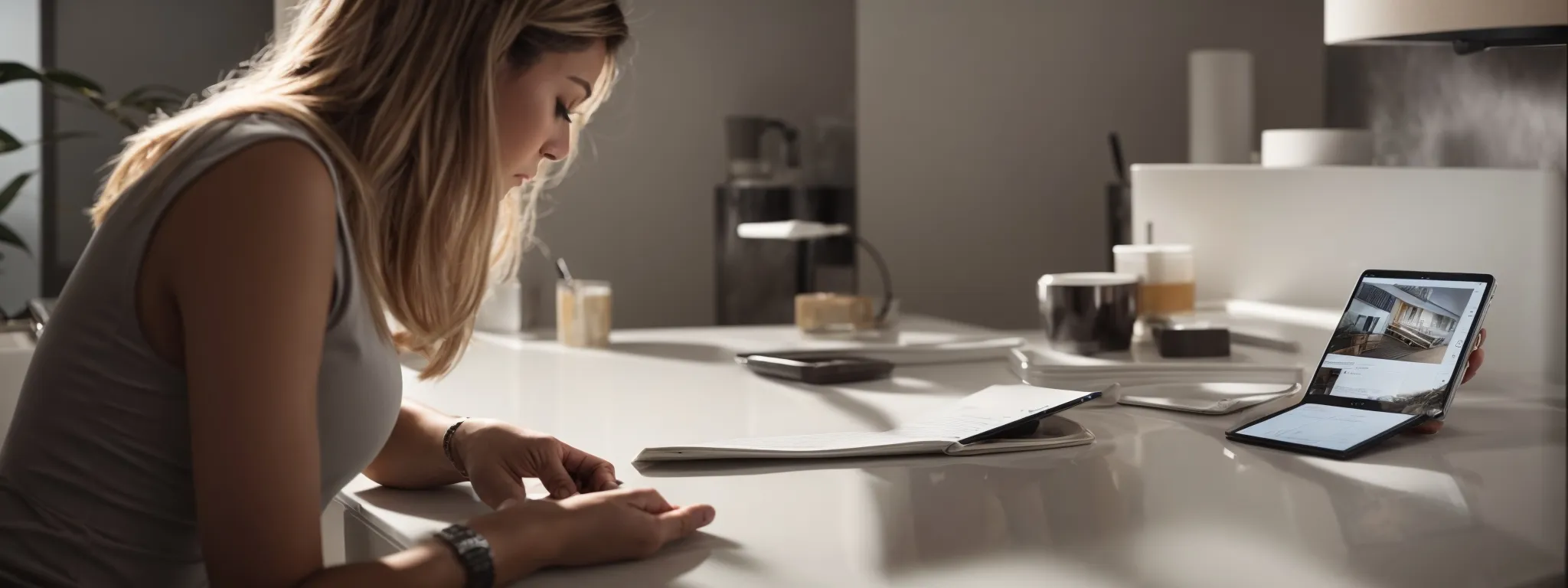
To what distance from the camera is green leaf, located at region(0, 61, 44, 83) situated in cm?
253

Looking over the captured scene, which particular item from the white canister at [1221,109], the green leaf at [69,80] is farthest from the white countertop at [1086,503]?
the green leaf at [69,80]

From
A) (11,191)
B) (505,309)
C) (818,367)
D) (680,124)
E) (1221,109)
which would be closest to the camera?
(818,367)

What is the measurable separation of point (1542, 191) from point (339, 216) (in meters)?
1.51

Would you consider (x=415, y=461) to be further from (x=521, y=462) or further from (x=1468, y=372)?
(x=1468, y=372)

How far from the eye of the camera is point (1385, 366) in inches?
55.2

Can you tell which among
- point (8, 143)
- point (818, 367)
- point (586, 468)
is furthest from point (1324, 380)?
point (8, 143)

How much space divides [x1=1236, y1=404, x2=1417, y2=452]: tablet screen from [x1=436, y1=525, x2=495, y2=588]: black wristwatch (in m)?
0.78

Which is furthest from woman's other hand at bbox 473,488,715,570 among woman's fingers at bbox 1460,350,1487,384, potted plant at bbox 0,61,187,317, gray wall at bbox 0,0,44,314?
gray wall at bbox 0,0,44,314

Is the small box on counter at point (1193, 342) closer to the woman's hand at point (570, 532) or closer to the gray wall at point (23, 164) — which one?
the woman's hand at point (570, 532)

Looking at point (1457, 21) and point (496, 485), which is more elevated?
point (1457, 21)

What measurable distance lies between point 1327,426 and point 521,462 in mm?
770

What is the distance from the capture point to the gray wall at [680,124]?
311 centimetres

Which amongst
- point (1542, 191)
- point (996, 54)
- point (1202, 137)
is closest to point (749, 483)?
point (1542, 191)

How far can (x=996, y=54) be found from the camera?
131 inches
